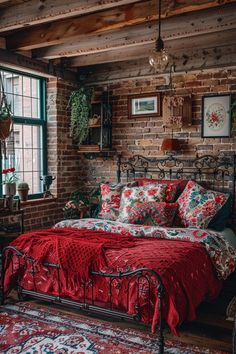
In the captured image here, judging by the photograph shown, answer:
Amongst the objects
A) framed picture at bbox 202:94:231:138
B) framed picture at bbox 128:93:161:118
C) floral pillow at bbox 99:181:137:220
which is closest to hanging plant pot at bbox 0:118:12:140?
floral pillow at bbox 99:181:137:220

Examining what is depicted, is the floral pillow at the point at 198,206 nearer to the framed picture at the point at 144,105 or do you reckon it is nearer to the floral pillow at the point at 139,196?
the floral pillow at the point at 139,196

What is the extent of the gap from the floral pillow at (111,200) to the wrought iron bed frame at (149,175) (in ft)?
1.90

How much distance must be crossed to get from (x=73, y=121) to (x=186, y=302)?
10.6 ft

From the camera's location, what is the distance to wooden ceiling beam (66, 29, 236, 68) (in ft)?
13.7

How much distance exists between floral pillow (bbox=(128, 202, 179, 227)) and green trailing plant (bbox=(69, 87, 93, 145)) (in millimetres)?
1691

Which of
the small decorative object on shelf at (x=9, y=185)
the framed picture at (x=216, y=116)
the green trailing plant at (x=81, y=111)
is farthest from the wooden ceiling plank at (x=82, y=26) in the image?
the framed picture at (x=216, y=116)

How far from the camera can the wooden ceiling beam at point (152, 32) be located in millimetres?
A: 3471

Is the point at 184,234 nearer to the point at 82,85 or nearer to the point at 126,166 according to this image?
the point at 126,166

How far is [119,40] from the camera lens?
13.5 feet

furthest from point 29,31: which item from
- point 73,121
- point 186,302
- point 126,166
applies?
point 186,302

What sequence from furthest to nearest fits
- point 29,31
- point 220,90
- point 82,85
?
1. point 82,85
2. point 220,90
3. point 29,31

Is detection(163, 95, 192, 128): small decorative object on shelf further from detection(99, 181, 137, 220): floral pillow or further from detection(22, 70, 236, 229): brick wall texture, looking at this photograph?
detection(99, 181, 137, 220): floral pillow

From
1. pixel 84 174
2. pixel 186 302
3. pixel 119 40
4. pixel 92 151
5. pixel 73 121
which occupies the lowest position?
pixel 186 302

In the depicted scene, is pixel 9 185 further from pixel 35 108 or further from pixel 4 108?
pixel 35 108
